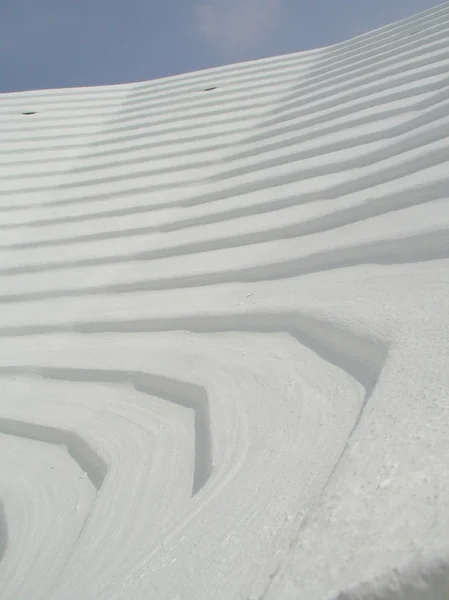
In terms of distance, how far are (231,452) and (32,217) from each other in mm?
1786

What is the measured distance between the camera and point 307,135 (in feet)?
7.27

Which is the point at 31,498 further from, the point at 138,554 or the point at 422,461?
the point at 422,461

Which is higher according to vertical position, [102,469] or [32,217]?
[32,217]

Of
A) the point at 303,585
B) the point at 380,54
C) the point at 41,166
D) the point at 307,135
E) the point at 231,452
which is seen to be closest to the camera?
the point at 303,585

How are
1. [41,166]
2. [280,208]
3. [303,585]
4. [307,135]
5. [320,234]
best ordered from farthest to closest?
[41,166] < [307,135] < [280,208] < [320,234] < [303,585]

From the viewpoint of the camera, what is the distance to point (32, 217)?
2314 millimetres

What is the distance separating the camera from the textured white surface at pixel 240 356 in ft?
1.68

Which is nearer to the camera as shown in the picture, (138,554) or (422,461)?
(422,461)

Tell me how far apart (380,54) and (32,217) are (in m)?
1.88

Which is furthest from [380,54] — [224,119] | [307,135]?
[307,135]

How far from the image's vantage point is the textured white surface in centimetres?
51

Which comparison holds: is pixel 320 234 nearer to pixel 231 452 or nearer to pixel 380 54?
pixel 231 452

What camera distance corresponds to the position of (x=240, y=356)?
1.07 metres

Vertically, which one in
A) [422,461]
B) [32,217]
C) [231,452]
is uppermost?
[32,217]
